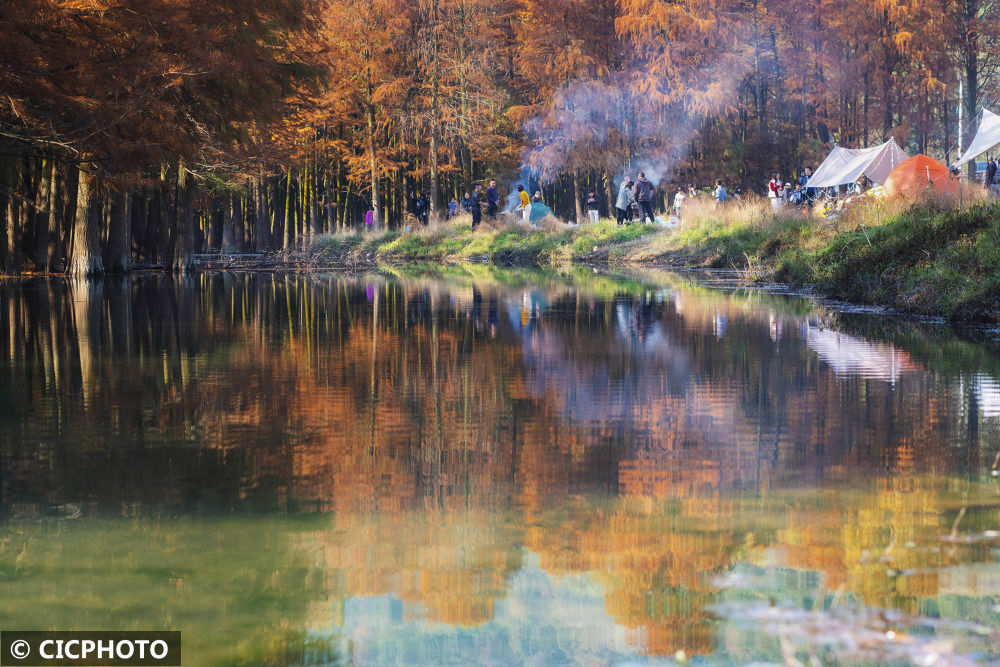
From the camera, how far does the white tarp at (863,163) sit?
5503 centimetres

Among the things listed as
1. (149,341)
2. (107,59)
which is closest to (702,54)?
(107,59)

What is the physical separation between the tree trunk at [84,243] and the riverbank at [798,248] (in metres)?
15.2

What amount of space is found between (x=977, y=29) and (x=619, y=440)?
62.3 metres

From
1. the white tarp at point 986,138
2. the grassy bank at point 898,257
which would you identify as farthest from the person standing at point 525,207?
the grassy bank at point 898,257

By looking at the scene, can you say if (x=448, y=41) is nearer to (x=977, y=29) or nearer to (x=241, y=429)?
(x=977, y=29)

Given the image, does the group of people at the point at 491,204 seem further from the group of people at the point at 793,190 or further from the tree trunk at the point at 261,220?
the tree trunk at the point at 261,220

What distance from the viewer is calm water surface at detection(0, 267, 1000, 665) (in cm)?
518

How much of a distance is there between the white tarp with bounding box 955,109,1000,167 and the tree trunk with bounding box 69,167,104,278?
2913 centimetres

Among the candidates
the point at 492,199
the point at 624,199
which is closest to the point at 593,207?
the point at 492,199

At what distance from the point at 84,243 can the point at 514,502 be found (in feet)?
120

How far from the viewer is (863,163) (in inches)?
2196

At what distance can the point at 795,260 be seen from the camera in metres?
30.4

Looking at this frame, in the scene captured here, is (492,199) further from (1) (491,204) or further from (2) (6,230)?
(2) (6,230)

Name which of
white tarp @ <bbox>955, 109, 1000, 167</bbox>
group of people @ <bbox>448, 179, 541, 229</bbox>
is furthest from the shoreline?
white tarp @ <bbox>955, 109, 1000, 167</bbox>
